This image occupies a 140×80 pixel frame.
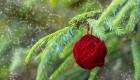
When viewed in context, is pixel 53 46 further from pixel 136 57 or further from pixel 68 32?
pixel 136 57

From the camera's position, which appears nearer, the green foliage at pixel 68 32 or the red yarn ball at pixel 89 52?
the red yarn ball at pixel 89 52

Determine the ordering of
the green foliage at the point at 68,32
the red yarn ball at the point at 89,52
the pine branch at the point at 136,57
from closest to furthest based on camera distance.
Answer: the red yarn ball at the point at 89,52 < the green foliage at the point at 68,32 < the pine branch at the point at 136,57

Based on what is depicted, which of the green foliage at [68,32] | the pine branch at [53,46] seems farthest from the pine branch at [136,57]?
the pine branch at [53,46]

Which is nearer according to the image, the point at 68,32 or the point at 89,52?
the point at 89,52

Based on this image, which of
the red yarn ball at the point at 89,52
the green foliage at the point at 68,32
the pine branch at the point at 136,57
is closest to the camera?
the red yarn ball at the point at 89,52

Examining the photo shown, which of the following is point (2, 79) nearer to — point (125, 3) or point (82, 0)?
point (82, 0)

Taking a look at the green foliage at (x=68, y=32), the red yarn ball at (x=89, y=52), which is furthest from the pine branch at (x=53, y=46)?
the red yarn ball at (x=89, y=52)

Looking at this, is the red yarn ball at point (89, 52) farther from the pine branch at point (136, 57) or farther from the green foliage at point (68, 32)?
the pine branch at point (136, 57)

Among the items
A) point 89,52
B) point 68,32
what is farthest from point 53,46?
point 89,52

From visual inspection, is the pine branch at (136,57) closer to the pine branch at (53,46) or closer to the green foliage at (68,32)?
the green foliage at (68,32)

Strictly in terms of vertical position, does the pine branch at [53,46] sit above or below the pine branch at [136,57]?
above

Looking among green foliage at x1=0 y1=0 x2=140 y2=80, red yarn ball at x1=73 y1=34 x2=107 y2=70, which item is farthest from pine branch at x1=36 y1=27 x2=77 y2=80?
red yarn ball at x1=73 y1=34 x2=107 y2=70
